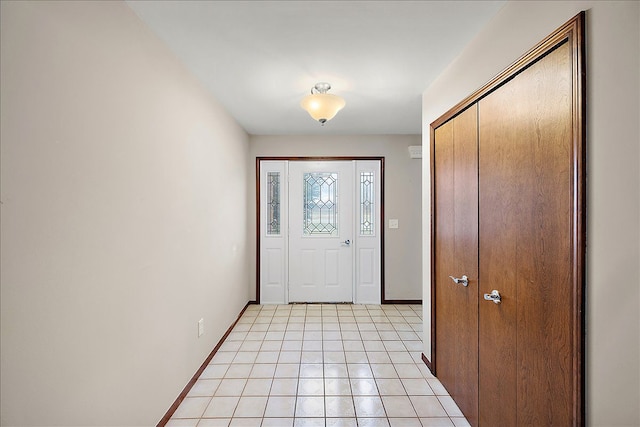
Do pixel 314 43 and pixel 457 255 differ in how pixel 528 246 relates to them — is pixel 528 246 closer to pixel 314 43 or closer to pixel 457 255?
pixel 457 255

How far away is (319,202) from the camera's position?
438 centimetres

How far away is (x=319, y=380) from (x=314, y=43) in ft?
7.89

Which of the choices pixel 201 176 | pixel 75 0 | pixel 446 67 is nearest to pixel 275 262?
pixel 201 176

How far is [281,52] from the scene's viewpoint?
79.4 inches

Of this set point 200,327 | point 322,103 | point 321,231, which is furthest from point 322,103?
point 321,231

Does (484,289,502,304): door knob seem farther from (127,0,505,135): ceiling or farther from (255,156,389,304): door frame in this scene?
(255,156,389,304): door frame

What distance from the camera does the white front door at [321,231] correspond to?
435 cm

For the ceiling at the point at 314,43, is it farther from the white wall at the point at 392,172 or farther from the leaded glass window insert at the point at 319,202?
the leaded glass window insert at the point at 319,202

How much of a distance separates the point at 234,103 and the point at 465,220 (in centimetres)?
236

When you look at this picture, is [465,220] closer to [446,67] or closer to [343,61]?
[446,67]

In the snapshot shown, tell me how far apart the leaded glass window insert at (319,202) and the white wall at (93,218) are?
85.5 inches

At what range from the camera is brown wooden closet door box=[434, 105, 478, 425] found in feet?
6.03

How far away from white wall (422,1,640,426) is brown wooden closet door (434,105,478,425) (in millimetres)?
770
